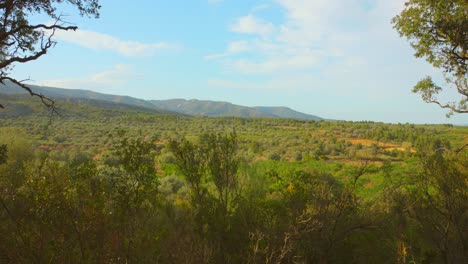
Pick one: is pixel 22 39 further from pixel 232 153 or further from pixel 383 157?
pixel 383 157

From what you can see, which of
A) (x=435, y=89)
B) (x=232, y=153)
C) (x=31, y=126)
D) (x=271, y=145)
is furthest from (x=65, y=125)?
(x=435, y=89)

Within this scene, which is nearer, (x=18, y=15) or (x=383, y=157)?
(x=18, y=15)

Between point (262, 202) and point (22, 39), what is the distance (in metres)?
9.90

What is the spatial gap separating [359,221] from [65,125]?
6158 cm

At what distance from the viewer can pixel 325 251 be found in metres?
11.0

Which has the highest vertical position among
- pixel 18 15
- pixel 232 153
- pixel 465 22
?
pixel 465 22

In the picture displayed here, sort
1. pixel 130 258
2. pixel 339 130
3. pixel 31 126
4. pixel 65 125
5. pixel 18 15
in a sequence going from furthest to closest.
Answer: pixel 339 130
pixel 65 125
pixel 31 126
pixel 18 15
pixel 130 258

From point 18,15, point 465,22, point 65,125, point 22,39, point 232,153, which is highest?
point 465,22

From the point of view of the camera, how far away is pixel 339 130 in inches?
3073

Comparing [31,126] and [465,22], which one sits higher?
[465,22]

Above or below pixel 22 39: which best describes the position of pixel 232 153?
below

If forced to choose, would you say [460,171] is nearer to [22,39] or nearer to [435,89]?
[435,89]

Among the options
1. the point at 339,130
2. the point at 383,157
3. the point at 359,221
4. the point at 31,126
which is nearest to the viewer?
the point at 359,221

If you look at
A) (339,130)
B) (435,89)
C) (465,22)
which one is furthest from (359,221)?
(339,130)
